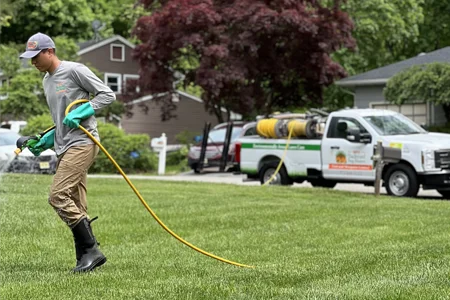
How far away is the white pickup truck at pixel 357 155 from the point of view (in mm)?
17547

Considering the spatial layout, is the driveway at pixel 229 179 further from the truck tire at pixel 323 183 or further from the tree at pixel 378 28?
the tree at pixel 378 28

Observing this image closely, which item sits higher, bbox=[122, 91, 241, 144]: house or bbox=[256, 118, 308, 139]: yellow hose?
bbox=[122, 91, 241, 144]: house

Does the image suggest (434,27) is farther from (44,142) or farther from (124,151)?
(44,142)

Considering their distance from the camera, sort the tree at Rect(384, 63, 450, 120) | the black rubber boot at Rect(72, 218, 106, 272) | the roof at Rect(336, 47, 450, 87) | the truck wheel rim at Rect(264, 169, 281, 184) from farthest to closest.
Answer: the roof at Rect(336, 47, 450, 87), the tree at Rect(384, 63, 450, 120), the truck wheel rim at Rect(264, 169, 281, 184), the black rubber boot at Rect(72, 218, 106, 272)

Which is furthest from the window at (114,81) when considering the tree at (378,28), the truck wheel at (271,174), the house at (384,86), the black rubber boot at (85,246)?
the black rubber boot at (85,246)

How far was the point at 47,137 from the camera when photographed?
806 cm

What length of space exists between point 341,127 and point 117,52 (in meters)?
28.1

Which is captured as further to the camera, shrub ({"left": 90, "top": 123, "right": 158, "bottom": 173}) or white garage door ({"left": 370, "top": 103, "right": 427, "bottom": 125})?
white garage door ({"left": 370, "top": 103, "right": 427, "bottom": 125})

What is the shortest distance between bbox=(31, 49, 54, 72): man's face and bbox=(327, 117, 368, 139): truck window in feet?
38.9

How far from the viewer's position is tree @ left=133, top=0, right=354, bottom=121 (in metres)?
30.8

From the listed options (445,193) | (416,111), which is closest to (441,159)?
(445,193)

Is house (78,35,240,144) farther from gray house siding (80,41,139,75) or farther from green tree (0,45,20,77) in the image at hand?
green tree (0,45,20,77)

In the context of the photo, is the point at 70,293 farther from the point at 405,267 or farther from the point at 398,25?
the point at 398,25

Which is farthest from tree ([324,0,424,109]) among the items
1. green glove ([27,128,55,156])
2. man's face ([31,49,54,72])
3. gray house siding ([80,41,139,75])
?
man's face ([31,49,54,72])
